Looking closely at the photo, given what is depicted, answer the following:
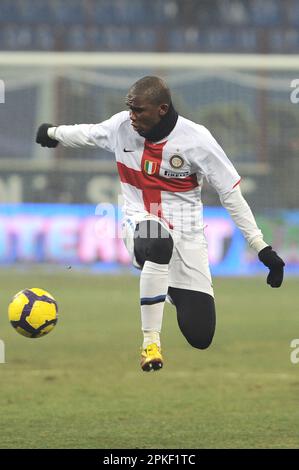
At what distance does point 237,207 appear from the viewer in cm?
576

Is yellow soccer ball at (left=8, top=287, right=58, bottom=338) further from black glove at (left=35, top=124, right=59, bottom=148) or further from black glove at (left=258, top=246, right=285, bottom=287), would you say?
black glove at (left=258, top=246, right=285, bottom=287)

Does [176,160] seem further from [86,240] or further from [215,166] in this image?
[86,240]

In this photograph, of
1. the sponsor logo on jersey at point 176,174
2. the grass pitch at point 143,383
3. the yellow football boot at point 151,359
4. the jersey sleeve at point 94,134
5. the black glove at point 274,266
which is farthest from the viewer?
the grass pitch at point 143,383

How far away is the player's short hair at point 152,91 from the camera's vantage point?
5.43 metres

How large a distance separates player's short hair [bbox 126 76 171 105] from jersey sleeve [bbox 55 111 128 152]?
44 centimetres

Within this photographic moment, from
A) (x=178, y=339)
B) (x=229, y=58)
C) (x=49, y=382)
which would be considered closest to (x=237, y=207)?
(x=49, y=382)

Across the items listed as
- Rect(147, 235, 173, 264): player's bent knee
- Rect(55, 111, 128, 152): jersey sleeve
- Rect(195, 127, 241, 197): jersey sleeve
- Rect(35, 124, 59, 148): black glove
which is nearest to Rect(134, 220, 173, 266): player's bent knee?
Rect(147, 235, 173, 264): player's bent knee

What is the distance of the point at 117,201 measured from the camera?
628 inches

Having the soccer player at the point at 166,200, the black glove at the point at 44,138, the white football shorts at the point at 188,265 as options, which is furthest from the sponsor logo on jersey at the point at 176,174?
the black glove at the point at 44,138

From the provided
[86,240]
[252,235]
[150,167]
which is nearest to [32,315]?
[150,167]

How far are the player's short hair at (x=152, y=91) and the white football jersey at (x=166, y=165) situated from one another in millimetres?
290

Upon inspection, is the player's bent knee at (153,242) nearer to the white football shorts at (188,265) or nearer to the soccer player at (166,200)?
the soccer player at (166,200)
